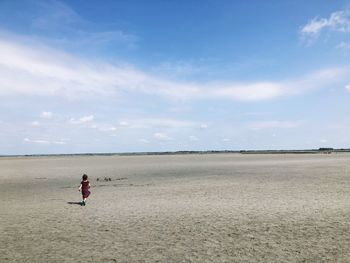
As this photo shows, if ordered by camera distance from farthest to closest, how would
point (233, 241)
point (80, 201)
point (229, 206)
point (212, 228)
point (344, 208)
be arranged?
point (80, 201)
point (229, 206)
point (344, 208)
point (212, 228)
point (233, 241)

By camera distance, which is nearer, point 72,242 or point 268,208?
point 72,242

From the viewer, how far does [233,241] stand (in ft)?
37.1

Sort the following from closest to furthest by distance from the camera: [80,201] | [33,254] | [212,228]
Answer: [33,254] → [212,228] → [80,201]

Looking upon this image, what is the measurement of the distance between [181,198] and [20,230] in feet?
30.5

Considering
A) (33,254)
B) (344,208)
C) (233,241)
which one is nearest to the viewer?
(33,254)

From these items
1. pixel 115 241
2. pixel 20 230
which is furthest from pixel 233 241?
pixel 20 230

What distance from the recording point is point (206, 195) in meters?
21.4

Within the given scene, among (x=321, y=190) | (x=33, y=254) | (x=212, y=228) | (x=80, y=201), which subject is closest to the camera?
(x=33, y=254)

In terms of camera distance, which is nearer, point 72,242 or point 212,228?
point 72,242

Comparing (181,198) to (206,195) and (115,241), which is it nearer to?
(206,195)

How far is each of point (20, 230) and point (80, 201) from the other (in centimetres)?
704

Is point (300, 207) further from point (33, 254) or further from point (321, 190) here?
point (33, 254)

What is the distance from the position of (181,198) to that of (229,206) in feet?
12.2

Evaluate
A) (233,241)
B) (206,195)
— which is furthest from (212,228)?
(206,195)
